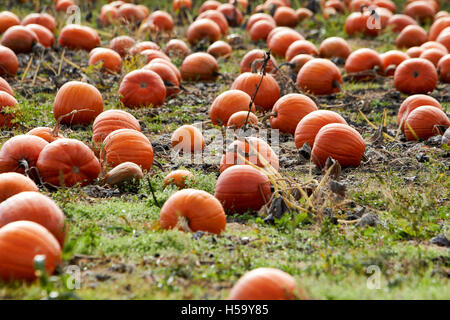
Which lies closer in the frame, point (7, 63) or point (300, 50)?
point (7, 63)

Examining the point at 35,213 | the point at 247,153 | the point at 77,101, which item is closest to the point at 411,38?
the point at 77,101

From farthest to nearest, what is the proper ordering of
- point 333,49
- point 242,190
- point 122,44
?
point 333,49, point 122,44, point 242,190

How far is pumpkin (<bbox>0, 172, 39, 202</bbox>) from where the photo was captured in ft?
15.3

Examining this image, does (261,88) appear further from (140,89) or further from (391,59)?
(391,59)

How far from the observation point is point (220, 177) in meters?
5.18

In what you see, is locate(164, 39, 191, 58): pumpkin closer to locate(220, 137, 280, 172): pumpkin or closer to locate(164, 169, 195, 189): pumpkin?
locate(220, 137, 280, 172): pumpkin

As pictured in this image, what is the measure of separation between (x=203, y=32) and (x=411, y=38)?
394cm

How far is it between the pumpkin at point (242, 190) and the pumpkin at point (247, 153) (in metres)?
0.36

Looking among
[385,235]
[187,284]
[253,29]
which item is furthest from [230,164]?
[253,29]

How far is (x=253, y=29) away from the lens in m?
12.6

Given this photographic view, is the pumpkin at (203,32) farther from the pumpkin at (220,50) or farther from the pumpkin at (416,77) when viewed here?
the pumpkin at (416,77)
